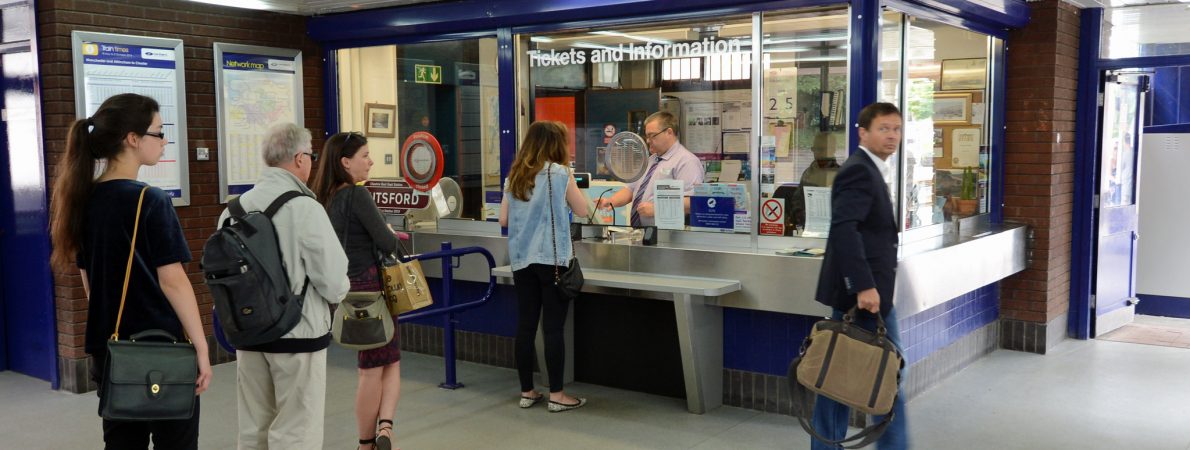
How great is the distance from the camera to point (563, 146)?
5.22 m

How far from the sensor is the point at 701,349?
530 centimetres

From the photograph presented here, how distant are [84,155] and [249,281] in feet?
1.95

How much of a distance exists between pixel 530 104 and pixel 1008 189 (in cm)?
339

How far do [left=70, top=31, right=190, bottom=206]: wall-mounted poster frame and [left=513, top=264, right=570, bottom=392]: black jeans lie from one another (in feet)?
7.59

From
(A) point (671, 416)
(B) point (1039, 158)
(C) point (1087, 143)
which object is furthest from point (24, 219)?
(C) point (1087, 143)

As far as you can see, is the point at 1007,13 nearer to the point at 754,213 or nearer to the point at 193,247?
the point at 754,213

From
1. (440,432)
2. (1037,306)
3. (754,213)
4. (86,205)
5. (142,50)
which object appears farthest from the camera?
(1037,306)

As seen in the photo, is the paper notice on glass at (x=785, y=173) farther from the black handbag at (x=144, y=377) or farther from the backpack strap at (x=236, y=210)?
the black handbag at (x=144, y=377)

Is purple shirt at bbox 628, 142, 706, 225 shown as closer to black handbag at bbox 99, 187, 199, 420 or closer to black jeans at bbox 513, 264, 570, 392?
black jeans at bbox 513, 264, 570, 392

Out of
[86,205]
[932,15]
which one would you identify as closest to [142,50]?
[86,205]

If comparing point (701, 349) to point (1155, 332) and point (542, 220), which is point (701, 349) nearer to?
point (542, 220)

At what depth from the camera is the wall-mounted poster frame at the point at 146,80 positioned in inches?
232

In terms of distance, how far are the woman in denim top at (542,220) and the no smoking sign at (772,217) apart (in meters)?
0.98

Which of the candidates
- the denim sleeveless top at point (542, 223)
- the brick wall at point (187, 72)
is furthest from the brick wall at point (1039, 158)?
the brick wall at point (187, 72)
